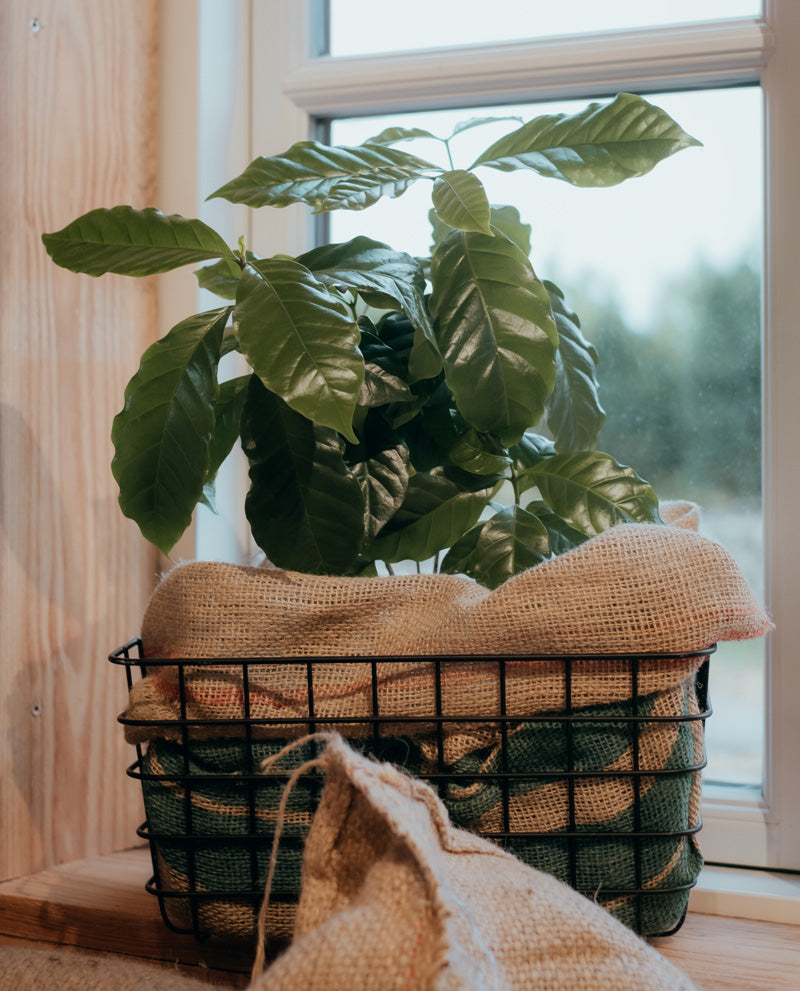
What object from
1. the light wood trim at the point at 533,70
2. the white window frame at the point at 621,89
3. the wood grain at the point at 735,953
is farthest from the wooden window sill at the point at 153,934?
the light wood trim at the point at 533,70

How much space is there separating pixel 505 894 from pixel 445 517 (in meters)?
0.26

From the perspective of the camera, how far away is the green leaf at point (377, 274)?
0.57m

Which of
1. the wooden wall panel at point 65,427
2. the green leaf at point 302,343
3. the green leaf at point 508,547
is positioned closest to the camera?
the green leaf at point 302,343

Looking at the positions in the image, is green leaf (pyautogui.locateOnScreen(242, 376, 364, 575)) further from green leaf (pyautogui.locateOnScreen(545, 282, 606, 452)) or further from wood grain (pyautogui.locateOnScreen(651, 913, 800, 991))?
wood grain (pyautogui.locateOnScreen(651, 913, 800, 991))

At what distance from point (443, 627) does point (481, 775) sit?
10 cm

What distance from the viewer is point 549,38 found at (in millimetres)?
888

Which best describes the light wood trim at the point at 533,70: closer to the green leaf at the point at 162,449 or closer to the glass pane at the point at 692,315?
the glass pane at the point at 692,315

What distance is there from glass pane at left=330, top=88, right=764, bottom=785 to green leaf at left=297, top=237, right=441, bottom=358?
0.96ft

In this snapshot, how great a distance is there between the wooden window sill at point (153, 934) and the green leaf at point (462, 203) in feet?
1.74

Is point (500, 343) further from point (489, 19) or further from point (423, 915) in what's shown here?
point (489, 19)

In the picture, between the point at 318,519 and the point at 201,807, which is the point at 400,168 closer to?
the point at 318,519

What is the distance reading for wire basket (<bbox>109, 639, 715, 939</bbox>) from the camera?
537mm

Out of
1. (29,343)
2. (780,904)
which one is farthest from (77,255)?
(780,904)

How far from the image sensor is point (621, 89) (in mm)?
890
